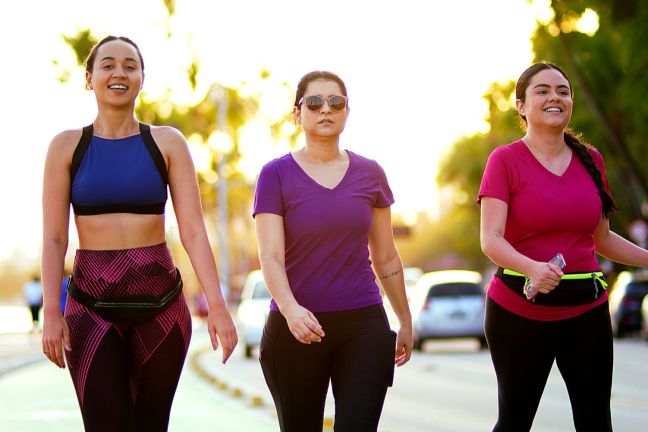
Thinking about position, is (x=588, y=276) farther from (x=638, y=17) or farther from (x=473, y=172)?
(x=473, y=172)

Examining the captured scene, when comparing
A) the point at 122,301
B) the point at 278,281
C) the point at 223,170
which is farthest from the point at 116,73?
the point at 223,170

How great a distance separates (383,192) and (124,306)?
4.18ft

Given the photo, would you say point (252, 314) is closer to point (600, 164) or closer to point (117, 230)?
point (600, 164)

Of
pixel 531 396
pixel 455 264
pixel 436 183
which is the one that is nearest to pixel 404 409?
pixel 531 396

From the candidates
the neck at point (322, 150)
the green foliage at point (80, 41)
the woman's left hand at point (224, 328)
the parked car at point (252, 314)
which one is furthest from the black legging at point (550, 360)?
the green foliage at point (80, 41)

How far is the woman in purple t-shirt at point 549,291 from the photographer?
5852mm

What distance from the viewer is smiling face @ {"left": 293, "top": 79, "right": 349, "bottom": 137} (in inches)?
233

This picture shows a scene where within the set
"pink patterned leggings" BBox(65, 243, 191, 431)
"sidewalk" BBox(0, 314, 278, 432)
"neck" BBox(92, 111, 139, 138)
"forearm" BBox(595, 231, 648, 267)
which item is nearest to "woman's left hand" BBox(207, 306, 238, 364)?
"pink patterned leggings" BBox(65, 243, 191, 431)

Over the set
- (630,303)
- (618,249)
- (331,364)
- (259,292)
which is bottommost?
(259,292)

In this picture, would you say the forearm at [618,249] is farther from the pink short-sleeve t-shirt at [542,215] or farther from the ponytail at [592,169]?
the pink short-sleeve t-shirt at [542,215]

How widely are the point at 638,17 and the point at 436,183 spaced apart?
5153 centimetres

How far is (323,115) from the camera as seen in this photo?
5.91 meters

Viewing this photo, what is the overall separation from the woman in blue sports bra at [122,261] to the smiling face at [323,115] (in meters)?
0.67

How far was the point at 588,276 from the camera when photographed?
5883mm
